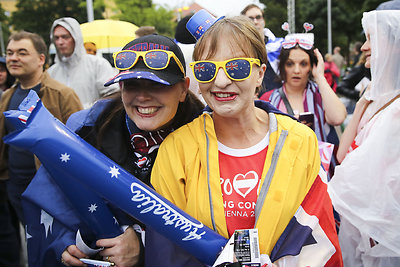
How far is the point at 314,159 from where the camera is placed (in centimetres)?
189

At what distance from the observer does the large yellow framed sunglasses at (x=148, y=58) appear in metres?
1.88

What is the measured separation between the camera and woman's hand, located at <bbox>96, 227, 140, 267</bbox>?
189 cm

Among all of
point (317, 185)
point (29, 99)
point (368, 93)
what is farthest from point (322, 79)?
point (29, 99)

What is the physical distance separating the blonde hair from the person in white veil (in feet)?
3.09

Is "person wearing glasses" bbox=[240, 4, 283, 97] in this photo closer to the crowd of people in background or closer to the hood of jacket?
the crowd of people in background

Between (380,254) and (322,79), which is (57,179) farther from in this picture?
(322,79)

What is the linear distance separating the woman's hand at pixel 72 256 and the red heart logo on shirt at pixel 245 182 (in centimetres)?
85

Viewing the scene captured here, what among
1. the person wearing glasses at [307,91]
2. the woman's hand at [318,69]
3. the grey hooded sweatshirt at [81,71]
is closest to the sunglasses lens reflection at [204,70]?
the person wearing glasses at [307,91]

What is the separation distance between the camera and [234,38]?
71.7 inches

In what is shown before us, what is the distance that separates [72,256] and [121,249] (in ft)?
0.88

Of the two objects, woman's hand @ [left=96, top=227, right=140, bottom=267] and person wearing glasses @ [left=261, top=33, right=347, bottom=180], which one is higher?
person wearing glasses @ [left=261, top=33, right=347, bottom=180]

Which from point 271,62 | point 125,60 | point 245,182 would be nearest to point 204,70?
point 125,60

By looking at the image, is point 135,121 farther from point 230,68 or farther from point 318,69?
point 318,69

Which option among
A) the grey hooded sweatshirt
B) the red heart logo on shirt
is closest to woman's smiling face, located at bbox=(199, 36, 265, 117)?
the red heart logo on shirt
